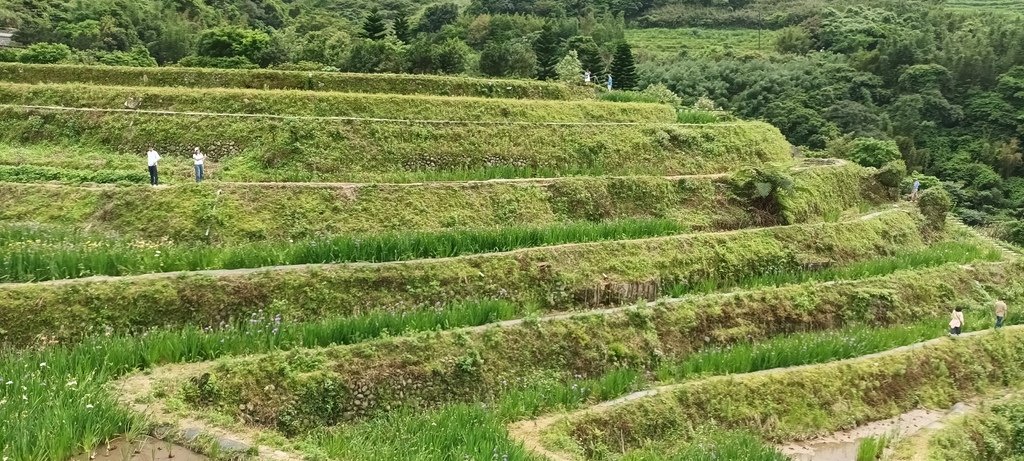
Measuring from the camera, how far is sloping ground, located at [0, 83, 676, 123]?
16.6 meters

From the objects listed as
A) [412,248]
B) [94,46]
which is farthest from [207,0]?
[412,248]

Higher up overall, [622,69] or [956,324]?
[622,69]

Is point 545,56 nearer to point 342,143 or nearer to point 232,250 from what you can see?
point 342,143

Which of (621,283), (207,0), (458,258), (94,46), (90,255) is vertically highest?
(207,0)

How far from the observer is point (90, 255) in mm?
9008

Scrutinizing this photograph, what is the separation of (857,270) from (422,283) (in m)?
8.61

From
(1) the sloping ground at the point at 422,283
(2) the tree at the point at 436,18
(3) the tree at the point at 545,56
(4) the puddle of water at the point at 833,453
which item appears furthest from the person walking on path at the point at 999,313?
(2) the tree at the point at 436,18

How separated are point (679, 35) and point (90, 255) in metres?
56.3

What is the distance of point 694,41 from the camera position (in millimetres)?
56656

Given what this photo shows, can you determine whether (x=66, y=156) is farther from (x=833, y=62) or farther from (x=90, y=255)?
(x=833, y=62)

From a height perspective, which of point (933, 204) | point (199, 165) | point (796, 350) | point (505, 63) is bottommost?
point (796, 350)

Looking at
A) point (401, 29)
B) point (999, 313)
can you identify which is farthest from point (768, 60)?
point (999, 313)

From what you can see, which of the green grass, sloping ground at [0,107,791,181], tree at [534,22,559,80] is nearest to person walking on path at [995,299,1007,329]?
sloping ground at [0,107,791,181]

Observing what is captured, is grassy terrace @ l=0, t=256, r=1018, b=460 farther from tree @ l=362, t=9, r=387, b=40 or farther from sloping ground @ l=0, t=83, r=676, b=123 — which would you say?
tree @ l=362, t=9, r=387, b=40
